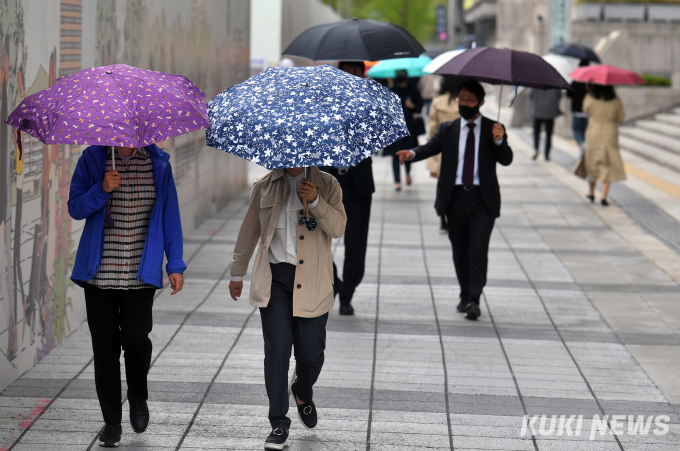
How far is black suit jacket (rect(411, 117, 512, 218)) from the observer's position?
22.0ft

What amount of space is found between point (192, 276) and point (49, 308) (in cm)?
240

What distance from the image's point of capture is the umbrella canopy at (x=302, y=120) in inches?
148

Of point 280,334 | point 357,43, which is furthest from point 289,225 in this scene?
point 357,43

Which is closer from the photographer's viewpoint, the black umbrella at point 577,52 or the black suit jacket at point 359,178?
the black suit jacket at point 359,178

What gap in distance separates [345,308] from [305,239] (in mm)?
2775

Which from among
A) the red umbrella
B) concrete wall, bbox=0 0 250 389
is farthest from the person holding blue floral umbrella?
the red umbrella

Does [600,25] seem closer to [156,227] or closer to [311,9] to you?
[311,9]

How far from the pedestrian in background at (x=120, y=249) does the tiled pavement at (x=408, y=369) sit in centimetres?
47

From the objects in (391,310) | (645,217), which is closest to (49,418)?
(391,310)

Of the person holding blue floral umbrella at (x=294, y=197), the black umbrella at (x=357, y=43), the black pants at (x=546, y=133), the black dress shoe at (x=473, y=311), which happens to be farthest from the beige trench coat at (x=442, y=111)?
the black pants at (x=546, y=133)

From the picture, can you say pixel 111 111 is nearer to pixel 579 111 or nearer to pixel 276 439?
pixel 276 439

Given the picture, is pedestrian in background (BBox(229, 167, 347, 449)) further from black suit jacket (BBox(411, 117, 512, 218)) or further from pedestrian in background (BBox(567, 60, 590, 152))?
pedestrian in background (BBox(567, 60, 590, 152))

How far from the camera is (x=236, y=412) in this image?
4867 millimetres

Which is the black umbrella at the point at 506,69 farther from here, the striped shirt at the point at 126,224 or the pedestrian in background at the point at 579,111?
the pedestrian in background at the point at 579,111
